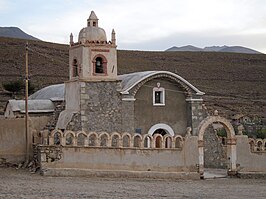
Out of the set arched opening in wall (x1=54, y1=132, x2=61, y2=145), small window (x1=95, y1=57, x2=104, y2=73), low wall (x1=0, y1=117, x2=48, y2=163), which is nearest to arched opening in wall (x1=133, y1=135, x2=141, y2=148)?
arched opening in wall (x1=54, y1=132, x2=61, y2=145)

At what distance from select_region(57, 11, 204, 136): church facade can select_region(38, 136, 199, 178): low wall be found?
3.59 meters

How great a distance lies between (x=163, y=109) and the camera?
90.4ft

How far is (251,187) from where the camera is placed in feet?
67.4

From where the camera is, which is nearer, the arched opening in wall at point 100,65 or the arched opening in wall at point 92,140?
the arched opening in wall at point 92,140

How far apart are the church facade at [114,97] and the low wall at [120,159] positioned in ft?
11.8

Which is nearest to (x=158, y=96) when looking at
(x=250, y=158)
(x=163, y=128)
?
(x=163, y=128)

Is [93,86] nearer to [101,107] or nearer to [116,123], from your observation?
[101,107]

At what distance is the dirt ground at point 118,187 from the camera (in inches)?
657

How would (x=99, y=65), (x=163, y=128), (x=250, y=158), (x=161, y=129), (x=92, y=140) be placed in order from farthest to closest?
1. (x=161, y=129)
2. (x=163, y=128)
3. (x=99, y=65)
4. (x=92, y=140)
5. (x=250, y=158)

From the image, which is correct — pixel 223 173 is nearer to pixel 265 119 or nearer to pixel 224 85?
pixel 265 119

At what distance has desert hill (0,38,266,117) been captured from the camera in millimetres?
64000

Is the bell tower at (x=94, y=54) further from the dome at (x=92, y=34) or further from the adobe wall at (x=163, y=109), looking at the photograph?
the adobe wall at (x=163, y=109)

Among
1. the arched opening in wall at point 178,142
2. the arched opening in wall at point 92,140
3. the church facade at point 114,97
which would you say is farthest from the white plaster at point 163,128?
the arched opening in wall at point 92,140

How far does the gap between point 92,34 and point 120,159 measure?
22.4ft
